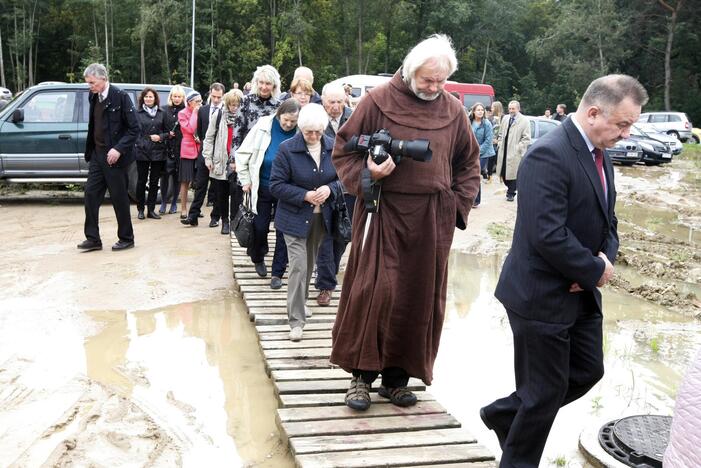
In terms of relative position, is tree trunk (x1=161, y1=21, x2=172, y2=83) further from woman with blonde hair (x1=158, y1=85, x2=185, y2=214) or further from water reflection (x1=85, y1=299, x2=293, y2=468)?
water reflection (x1=85, y1=299, x2=293, y2=468)

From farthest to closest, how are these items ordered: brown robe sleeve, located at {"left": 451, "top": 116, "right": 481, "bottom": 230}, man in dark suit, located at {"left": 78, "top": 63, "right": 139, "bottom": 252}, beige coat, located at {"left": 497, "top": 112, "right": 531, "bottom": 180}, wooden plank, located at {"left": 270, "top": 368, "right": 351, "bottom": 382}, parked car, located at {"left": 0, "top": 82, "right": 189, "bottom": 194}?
1. beige coat, located at {"left": 497, "top": 112, "right": 531, "bottom": 180}
2. parked car, located at {"left": 0, "top": 82, "right": 189, "bottom": 194}
3. man in dark suit, located at {"left": 78, "top": 63, "right": 139, "bottom": 252}
4. wooden plank, located at {"left": 270, "top": 368, "right": 351, "bottom": 382}
5. brown robe sleeve, located at {"left": 451, "top": 116, "right": 481, "bottom": 230}

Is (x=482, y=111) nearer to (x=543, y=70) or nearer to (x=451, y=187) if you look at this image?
(x=451, y=187)

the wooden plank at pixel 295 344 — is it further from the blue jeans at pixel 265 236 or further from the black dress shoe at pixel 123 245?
the black dress shoe at pixel 123 245

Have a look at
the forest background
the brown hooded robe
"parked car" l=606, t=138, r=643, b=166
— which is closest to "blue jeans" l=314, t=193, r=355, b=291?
the brown hooded robe

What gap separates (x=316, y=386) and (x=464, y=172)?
1621mm

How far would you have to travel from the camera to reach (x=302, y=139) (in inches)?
222

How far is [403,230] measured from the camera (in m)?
4.11

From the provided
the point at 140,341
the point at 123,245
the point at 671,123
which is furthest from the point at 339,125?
the point at 671,123

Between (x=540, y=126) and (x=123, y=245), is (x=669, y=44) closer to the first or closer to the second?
(x=540, y=126)

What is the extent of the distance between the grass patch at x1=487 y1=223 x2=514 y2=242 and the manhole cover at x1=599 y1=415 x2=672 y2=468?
6.20m

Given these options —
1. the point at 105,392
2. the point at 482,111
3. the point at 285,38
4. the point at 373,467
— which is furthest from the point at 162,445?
the point at 285,38

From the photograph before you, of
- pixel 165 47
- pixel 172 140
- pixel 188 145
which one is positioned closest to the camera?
pixel 188 145

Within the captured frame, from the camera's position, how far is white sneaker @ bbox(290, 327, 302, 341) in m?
5.57

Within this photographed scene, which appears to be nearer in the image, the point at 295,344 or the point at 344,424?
the point at 344,424
